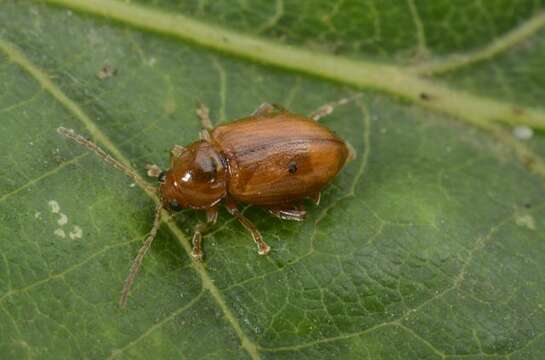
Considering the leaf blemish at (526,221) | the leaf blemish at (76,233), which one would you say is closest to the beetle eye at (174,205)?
the leaf blemish at (76,233)

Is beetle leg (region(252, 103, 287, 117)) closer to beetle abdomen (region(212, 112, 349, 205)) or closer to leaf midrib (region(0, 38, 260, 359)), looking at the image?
beetle abdomen (region(212, 112, 349, 205))

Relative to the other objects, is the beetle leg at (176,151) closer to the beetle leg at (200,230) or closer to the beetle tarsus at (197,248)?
the beetle leg at (200,230)

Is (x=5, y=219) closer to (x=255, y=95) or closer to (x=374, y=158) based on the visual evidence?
(x=255, y=95)

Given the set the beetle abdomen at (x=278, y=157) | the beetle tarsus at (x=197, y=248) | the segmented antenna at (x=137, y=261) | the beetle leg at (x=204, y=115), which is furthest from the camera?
Result: the beetle leg at (x=204, y=115)

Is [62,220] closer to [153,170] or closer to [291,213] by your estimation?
[153,170]

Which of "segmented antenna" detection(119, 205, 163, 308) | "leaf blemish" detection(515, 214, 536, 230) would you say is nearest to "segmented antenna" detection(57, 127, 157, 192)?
"segmented antenna" detection(119, 205, 163, 308)

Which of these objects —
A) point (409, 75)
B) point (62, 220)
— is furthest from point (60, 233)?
point (409, 75)

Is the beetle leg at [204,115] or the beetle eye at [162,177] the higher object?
the beetle leg at [204,115]
